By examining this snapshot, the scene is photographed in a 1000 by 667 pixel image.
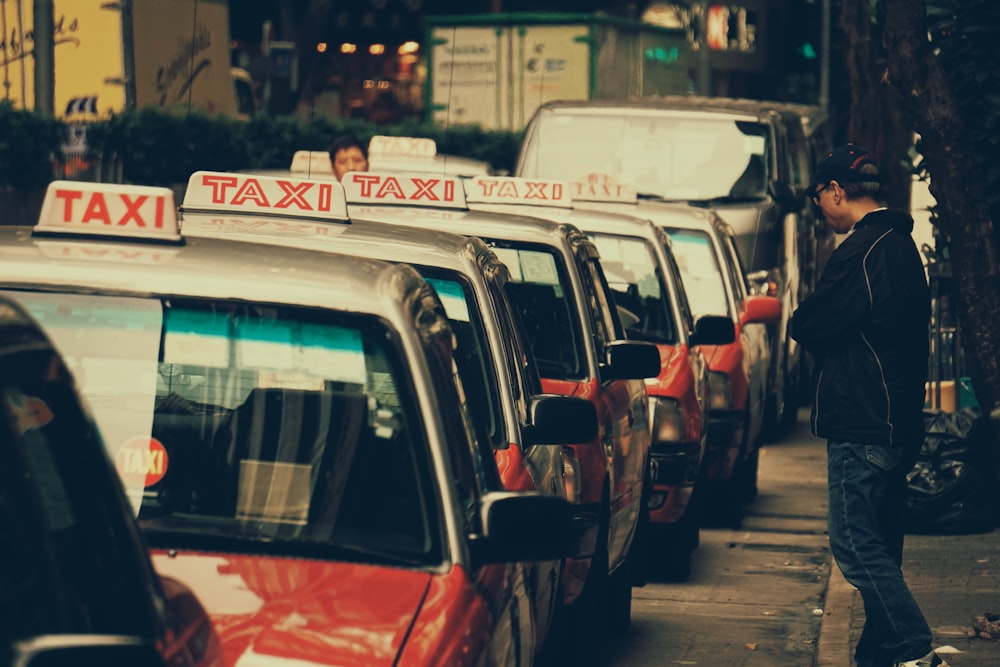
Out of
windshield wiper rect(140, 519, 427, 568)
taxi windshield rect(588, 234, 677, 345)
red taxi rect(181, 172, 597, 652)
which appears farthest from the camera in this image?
taxi windshield rect(588, 234, 677, 345)

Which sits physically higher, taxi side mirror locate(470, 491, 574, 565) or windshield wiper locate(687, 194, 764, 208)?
taxi side mirror locate(470, 491, 574, 565)

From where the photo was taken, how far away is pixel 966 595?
29.3 ft

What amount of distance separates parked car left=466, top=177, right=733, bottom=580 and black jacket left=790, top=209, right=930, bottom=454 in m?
2.34

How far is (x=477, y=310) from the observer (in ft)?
19.4

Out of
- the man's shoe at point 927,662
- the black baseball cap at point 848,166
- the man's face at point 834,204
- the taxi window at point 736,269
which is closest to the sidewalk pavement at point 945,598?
the man's shoe at point 927,662

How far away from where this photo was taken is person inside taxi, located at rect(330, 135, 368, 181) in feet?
40.6

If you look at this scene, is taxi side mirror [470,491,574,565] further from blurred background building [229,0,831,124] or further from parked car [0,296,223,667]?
blurred background building [229,0,831,124]

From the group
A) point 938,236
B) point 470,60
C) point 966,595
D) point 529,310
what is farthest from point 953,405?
point 470,60

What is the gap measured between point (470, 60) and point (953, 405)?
14.2 m

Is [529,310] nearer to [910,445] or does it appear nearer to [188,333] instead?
[910,445]

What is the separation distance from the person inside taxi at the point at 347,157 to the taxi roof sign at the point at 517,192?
8.92 feet

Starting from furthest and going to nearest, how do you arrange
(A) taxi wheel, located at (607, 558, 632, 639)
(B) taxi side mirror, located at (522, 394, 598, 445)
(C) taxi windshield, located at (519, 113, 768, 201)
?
(C) taxi windshield, located at (519, 113, 768, 201), (A) taxi wheel, located at (607, 558, 632, 639), (B) taxi side mirror, located at (522, 394, 598, 445)

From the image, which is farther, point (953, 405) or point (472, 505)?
point (953, 405)

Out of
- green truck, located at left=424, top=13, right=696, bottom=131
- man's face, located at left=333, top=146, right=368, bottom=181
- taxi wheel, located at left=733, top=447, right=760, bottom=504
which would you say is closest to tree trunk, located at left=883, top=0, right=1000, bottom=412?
taxi wheel, located at left=733, top=447, right=760, bottom=504
